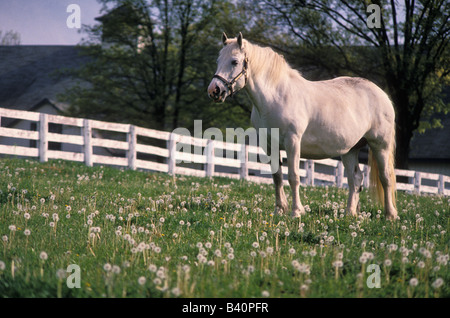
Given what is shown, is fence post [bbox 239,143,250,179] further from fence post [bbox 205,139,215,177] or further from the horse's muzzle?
the horse's muzzle

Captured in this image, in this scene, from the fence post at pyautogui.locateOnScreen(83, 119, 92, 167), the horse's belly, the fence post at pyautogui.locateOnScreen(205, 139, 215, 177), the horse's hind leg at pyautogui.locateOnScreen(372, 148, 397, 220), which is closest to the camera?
the horse's belly

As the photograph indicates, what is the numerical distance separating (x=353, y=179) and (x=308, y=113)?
1.96 meters

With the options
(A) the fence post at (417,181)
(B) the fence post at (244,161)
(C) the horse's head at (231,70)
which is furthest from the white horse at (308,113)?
(A) the fence post at (417,181)

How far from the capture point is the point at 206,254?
4336 millimetres

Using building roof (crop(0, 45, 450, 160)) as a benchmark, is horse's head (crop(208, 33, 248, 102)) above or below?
below

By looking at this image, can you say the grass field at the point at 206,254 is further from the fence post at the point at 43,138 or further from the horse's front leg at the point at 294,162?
the fence post at the point at 43,138

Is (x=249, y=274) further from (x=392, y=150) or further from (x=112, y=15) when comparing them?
(x=112, y=15)

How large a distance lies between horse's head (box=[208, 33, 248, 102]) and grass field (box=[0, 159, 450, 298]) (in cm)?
190

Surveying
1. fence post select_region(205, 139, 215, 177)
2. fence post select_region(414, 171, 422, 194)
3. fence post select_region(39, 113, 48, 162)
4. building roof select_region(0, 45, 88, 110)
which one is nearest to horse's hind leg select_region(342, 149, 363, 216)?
fence post select_region(205, 139, 215, 177)

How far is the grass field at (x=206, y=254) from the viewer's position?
3570mm

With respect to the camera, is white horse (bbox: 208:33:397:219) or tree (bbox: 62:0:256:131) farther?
tree (bbox: 62:0:256:131)

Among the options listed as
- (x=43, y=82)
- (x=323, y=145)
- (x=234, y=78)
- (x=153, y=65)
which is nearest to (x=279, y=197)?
(x=323, y=145)

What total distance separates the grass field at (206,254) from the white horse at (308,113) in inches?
28.9

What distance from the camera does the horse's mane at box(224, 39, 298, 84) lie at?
23.9 ft
